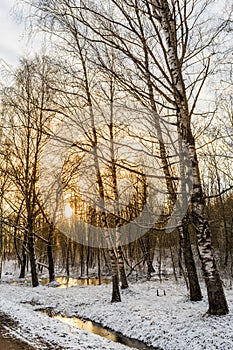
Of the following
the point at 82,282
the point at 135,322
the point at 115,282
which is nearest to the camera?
the point at 135,322

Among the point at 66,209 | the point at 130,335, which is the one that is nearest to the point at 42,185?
the point at 66,209

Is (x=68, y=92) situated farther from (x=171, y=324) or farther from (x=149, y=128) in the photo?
(x=171, y=324)

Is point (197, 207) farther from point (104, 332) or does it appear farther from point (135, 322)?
point (104, 332)

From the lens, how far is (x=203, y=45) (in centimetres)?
682

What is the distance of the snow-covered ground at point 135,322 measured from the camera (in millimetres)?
6027

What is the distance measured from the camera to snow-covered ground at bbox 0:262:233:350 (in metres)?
6.03

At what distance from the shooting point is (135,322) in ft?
26.7

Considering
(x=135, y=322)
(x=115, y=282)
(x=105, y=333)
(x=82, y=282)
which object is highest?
(x=115, y=282)

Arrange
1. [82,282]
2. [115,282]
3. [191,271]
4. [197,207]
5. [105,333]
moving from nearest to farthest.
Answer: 1. [197,207]
2. [105,333]
3. [191,271]
4. [115,282]
5. [82,282]

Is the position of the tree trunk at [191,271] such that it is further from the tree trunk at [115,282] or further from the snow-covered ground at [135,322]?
the tree trunk at [115,282]

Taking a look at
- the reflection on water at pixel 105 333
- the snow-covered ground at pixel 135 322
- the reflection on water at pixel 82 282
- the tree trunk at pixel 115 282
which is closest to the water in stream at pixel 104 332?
the reflection on water at pixel 105 333

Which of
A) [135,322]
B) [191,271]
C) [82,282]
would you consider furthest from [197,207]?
[82,282]

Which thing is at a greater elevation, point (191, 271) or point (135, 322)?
point (191, 271)

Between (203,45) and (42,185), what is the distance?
13297mm
